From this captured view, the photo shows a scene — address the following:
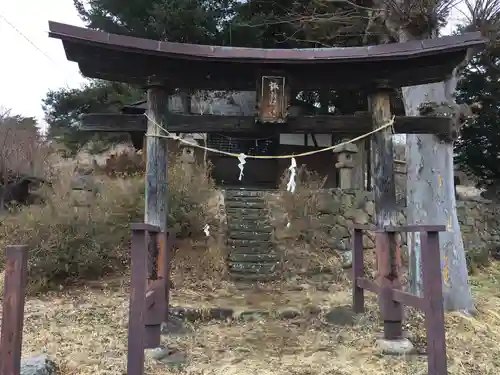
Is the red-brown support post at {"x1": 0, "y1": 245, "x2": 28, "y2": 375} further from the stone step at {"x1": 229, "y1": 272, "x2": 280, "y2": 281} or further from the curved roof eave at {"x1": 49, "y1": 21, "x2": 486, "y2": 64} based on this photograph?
the stone step at {"x1": 229, "y1": 272, "x2": 280, "y2": 281}

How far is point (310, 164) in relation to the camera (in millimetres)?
15922

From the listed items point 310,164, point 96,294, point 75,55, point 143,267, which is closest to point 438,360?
point 143,267

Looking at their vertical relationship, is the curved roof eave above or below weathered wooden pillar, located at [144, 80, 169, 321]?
above

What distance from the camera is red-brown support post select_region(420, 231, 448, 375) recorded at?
406 centimetres

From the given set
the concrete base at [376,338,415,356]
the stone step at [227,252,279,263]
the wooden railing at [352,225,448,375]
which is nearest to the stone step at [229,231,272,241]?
the stone step at [227,252,279,263]

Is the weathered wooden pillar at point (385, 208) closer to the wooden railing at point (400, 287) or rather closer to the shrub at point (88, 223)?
the wooden railing at point (400, 287)

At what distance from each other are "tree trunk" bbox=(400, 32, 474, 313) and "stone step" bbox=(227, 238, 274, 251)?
3536 mm

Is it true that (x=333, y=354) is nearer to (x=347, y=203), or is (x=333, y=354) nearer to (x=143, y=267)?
(x=143, y=267)

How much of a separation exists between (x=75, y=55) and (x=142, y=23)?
753cm

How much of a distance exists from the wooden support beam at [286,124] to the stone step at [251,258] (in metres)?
4.13

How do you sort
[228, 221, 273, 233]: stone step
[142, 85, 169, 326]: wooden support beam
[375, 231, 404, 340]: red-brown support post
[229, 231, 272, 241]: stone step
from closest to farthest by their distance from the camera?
1. [375, 231, 404, 340]: red-brown support post
2. [142, 85, 169, 326]: wooden support beam
3. [229, 231, 272, 241]: stone step
4. [228, 221, 273, 233]: stone step

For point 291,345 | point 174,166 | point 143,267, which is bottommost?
point 291,345

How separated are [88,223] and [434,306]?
662cm

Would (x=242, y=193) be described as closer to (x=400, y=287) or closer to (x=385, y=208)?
(x=385, y=208)
